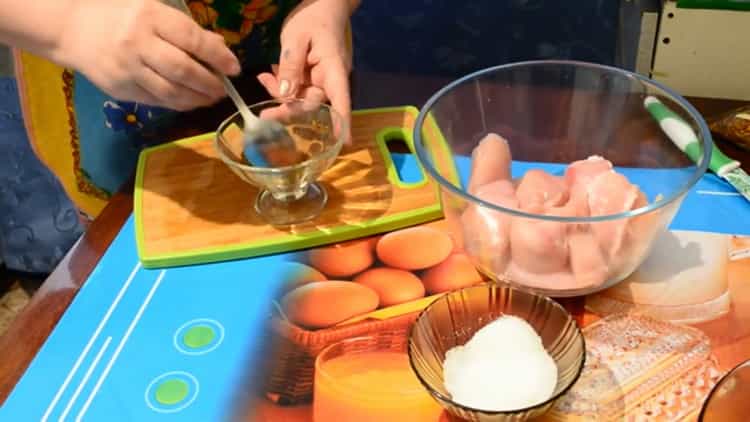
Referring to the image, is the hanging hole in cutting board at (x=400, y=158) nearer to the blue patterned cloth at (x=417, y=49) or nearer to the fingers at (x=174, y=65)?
the fingers at (x=174, y=65)

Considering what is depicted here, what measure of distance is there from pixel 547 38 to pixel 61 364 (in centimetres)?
121

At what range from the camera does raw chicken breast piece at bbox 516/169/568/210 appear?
612 millimetres

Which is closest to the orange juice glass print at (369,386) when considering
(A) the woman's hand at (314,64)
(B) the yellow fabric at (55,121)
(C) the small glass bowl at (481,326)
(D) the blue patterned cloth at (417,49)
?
(C) the small glass bowl at (481,326)

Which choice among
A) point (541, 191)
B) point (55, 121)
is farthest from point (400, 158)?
point (55, 121)

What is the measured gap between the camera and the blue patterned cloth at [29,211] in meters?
1.35

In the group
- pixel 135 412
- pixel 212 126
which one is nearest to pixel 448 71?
pixel 212 126

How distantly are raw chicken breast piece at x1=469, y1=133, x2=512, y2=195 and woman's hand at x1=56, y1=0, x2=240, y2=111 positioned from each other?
233mm

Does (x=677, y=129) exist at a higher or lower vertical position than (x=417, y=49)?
higher

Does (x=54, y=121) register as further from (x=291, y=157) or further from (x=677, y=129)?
(x=677, y=129)

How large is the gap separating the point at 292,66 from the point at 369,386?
0.35m

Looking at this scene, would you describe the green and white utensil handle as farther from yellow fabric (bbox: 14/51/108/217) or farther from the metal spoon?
yellow fabric (bbox: 14/51/108/217)

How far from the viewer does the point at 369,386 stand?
562mm

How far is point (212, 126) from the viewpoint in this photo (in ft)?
2.87

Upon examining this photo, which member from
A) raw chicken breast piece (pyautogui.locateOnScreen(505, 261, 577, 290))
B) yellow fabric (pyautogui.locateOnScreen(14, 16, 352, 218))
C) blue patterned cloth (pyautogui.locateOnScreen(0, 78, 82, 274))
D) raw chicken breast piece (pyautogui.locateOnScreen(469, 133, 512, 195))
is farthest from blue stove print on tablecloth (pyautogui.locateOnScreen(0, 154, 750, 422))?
blue patterned cloth (pyautogui.locateOnScreen(0, 78, 82, 274))
